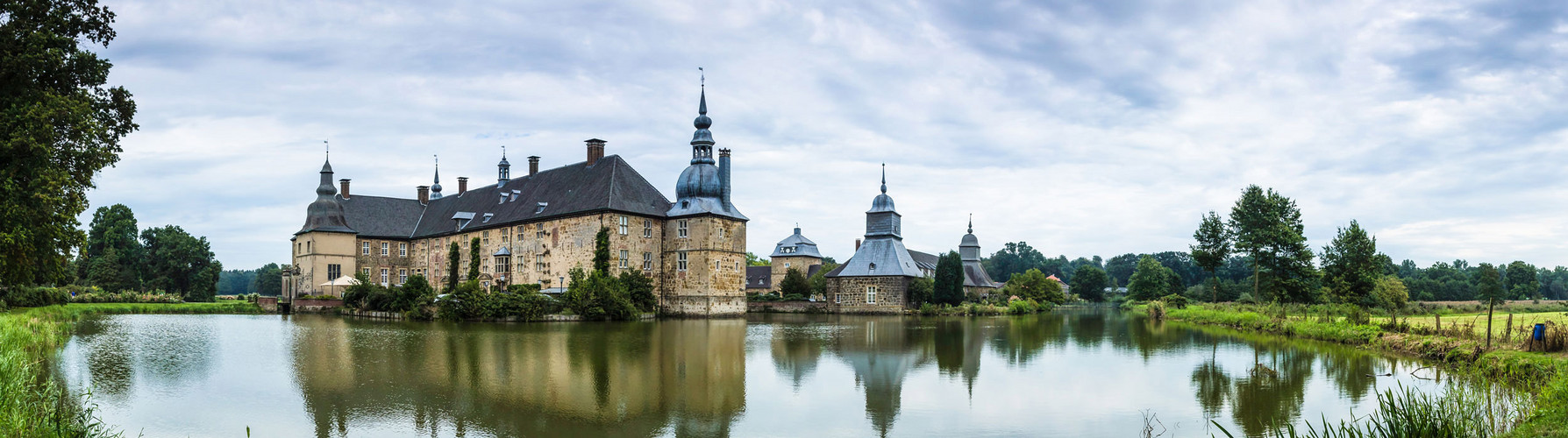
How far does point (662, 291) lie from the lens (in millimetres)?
41750

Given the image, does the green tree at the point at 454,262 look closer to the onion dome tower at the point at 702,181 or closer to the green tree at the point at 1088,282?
the onion dome tower at the point at 702,181

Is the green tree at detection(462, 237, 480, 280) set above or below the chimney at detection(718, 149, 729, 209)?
below

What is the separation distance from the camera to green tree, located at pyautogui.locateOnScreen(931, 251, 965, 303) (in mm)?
47656

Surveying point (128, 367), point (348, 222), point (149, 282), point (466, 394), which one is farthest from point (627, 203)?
point (149, 282)

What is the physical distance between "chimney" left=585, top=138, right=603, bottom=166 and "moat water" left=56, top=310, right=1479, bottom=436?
21086 mm

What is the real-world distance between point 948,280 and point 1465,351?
32.7 m

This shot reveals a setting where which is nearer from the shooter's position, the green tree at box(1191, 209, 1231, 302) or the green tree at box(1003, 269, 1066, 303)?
the green tree at box(1191, 209, 1231, 302)

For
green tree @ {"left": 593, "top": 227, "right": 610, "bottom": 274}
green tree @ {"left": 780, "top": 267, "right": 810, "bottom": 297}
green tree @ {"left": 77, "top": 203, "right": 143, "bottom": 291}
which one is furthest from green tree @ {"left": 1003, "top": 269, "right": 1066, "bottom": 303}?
green tree @ {"left": 77, "top": 203, "right": 143, "bottom": 291}

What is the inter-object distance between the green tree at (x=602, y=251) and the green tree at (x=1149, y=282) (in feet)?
139

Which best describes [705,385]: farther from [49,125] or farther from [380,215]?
[380,215]

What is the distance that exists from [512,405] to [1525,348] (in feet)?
50.3

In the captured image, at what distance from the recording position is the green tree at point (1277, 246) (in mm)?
37469

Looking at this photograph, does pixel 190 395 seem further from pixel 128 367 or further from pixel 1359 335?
pixel 1359 335

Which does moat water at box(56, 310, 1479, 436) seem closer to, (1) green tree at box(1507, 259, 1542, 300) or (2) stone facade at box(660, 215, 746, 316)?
(2) stone facade at box(660, 215, 746, 316)
